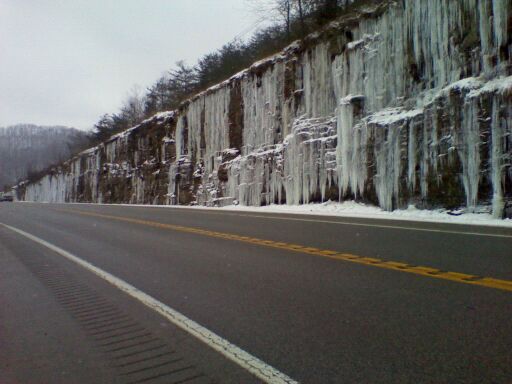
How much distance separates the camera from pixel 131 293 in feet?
15.2

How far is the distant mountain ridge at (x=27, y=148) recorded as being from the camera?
123812mm

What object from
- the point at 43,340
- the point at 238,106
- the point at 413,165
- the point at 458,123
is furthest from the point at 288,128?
the point at 43,340

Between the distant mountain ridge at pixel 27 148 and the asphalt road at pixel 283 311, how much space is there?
120 meters

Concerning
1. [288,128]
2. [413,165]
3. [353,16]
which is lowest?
[413,165]

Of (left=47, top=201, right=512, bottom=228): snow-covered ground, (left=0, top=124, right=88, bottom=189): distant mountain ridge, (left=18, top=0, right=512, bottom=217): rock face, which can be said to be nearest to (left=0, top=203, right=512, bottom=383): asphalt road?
(left=47, top=201, right=512, bottom=228): snow-covered ground

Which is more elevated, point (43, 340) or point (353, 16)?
point (353, 16)

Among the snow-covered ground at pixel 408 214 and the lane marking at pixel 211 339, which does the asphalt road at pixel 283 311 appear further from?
the snow-covered ground at pixel 408 214

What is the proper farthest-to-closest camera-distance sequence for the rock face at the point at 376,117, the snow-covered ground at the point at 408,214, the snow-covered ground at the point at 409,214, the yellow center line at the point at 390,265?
the rock face at the point at 376,117, the snow-covered ground at the point at 408,214, the snow-covered ground at the point at 409,214, the yellow center line at the point at 390,265

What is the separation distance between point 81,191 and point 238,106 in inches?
1384

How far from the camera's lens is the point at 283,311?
12.2ft

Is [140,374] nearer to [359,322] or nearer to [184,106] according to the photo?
[359,322]

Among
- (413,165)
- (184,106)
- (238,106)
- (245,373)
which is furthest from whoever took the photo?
(184,106)

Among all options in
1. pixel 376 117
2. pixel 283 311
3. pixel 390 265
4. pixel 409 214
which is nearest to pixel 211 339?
pixel 283 311

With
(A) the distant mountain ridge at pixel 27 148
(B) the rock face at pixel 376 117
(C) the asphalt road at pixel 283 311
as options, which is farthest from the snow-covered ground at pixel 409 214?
(A) the distant mountain ridge at pixel 27 148
